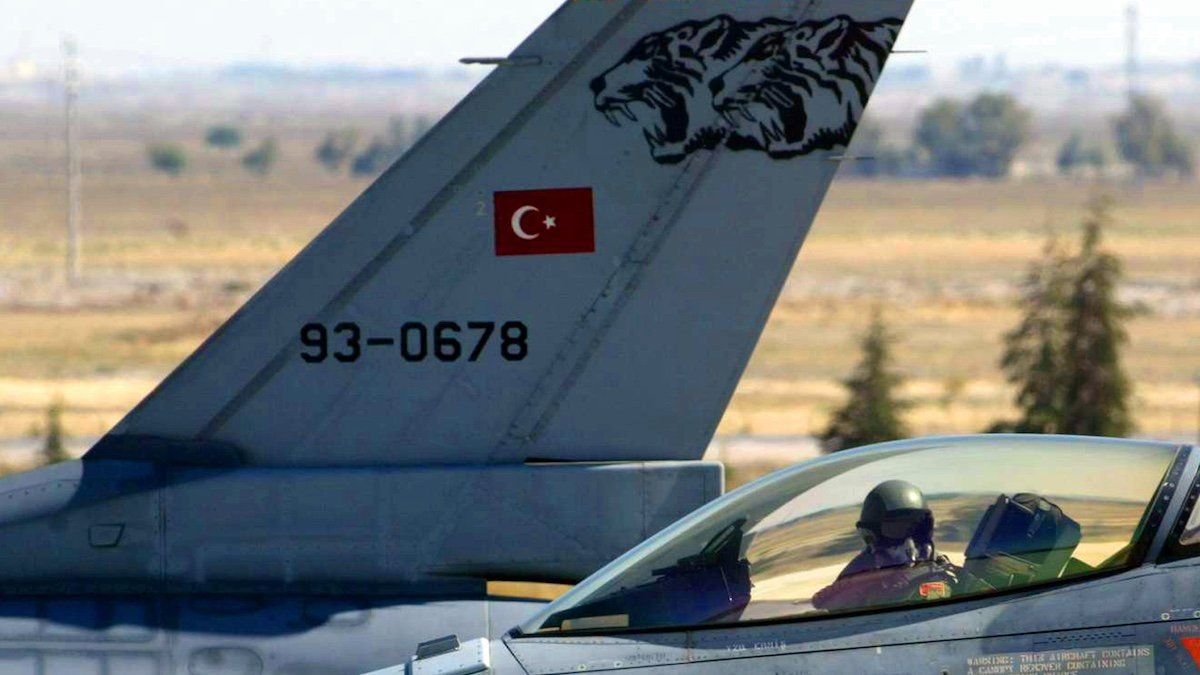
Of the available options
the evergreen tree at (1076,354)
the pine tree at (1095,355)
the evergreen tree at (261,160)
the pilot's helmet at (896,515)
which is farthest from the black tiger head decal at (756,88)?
the evergreen tree at (261,160)

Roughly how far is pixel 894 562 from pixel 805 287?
235 ft

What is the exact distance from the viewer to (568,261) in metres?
6.86

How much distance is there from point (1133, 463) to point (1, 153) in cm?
19676

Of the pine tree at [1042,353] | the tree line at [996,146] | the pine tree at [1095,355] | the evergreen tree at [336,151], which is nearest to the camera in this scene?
the pine tree at [1095,355]

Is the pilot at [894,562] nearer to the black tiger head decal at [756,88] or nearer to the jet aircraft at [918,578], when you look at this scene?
the jet aircraft at [918,578]

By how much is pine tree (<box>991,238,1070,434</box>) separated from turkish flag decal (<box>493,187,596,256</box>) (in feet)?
67.3

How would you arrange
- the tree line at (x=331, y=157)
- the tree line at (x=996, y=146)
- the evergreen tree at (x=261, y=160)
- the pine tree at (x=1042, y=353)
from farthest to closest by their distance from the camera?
the evergreen tree at (x=261, y=160), the tree line at (x=331, y=157), the tree line at (x=996, y=146), the pine tree at (x=1042, y=353)

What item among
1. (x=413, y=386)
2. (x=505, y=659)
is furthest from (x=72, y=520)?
(x=505, y=659)

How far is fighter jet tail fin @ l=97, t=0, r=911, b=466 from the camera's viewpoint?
22.3ft

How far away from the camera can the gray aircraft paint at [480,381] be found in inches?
263

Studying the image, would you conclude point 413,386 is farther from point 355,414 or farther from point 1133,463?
point 1133,463

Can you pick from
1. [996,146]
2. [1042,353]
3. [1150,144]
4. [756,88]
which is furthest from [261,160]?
[756,88]

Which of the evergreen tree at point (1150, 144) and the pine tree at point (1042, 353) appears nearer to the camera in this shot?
the pine tree at point (1042, 353)

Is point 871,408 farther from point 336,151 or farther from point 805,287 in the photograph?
point 336,151
